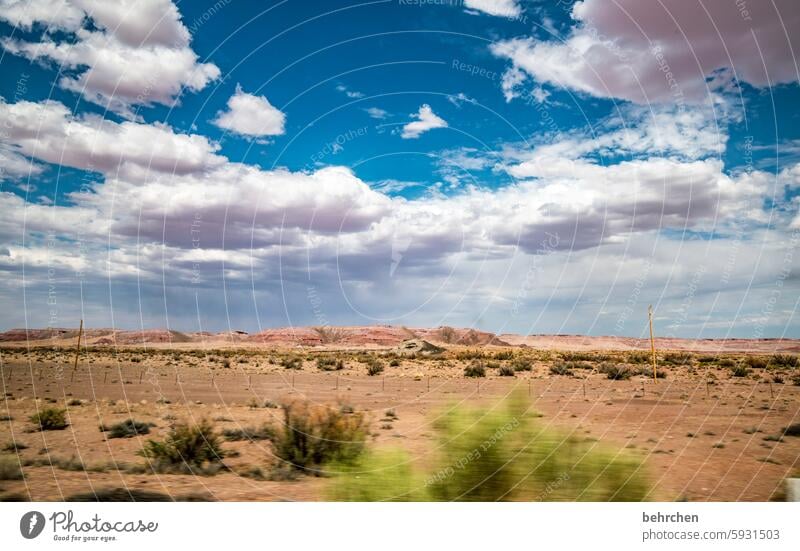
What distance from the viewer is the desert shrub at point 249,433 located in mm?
20688

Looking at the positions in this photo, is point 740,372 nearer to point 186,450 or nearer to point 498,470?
point 498,470

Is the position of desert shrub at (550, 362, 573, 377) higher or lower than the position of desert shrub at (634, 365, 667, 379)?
higher

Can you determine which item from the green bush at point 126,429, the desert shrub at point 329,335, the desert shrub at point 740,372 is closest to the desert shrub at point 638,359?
A: the desert shrub at point 740,372

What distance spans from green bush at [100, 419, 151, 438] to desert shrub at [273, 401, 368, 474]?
927 cm

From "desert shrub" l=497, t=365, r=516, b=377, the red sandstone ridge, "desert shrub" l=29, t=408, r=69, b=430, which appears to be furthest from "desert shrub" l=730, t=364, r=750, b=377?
the red sandstone ridge

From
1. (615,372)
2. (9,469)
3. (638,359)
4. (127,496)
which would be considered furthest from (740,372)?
(9,469)

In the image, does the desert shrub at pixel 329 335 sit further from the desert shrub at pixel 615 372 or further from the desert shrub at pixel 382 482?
the desert shrub at pixel 382 482

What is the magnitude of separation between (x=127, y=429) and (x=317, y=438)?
461 inches

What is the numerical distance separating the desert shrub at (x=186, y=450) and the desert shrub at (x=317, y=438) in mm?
2339

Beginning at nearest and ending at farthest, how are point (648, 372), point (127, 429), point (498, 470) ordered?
point (498, 470) → point (127, 429) → point (648, 372)

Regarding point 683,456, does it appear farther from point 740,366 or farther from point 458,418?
point 740,366

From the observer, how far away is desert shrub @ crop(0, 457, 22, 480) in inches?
527

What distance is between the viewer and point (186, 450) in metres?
16.1

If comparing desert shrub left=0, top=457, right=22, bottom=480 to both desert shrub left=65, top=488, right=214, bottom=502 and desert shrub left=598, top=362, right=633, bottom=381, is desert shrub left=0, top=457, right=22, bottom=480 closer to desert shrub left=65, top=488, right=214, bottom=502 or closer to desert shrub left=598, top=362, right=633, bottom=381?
desert shrub left=65, top=488, right=214, bottom=502
